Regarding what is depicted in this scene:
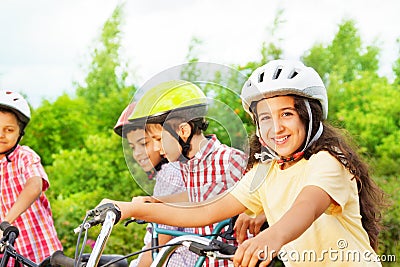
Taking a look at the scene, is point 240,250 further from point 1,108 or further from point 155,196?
point 1,108

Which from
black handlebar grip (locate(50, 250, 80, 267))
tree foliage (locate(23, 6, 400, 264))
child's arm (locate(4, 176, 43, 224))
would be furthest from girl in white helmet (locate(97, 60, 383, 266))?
tree foliage (locate(23, 6, 400, 264))

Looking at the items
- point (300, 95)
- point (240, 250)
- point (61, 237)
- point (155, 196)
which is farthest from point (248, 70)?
point (240, 250)

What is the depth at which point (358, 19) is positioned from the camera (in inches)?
327

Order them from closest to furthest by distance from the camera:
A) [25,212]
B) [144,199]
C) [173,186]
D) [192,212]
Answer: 1. [192,212]
2. [144,199]
3. [173,186]
4. [25,212]

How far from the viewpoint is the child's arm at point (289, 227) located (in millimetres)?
1980

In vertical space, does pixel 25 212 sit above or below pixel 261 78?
below

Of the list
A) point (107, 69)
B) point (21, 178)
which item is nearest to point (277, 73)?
point (21, 178)

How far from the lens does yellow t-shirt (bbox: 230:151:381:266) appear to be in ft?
8.08

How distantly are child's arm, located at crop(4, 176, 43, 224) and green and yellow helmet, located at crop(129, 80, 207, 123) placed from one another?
3.65ft

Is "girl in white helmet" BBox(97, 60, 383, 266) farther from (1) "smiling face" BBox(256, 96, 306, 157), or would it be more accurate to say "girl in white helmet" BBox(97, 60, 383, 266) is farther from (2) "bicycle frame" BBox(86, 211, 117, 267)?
(2) "bicycle frame" BBox(86, 211, 117, 267)

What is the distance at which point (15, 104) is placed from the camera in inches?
166

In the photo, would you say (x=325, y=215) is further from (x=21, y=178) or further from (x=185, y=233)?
(x=21, y=178)

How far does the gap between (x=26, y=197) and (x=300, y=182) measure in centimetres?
191

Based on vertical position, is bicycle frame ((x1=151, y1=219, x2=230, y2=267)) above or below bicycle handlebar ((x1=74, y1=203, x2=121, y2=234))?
above
